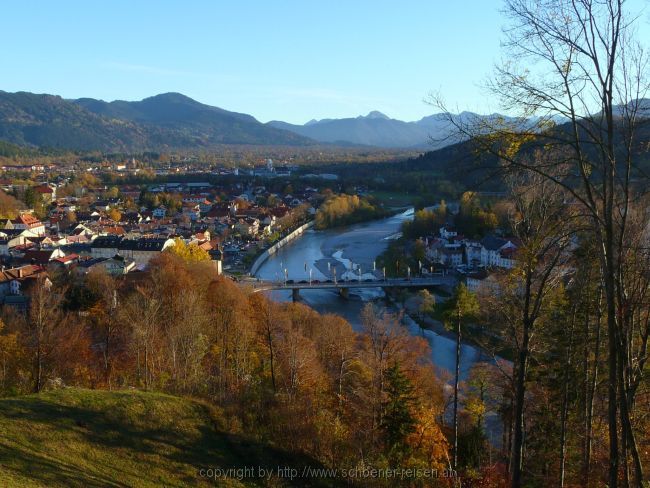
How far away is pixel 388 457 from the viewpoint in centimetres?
557

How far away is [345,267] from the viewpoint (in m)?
25.5

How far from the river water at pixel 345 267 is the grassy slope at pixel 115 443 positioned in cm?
647

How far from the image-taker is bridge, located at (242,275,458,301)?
20.8m

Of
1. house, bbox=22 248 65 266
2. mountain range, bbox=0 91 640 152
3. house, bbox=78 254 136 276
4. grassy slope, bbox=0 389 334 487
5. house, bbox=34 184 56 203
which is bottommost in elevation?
house, bbox=78 254 136 276

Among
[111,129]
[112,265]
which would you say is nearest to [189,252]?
[112,265]

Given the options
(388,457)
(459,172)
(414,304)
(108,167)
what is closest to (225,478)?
(388,457)

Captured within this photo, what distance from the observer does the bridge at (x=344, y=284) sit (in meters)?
20.8

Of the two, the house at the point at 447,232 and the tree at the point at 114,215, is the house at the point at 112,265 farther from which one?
the tree at the point at 114,215

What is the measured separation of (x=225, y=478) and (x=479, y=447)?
12.1 feet

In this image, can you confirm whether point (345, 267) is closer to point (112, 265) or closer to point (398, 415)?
point (112, 265)

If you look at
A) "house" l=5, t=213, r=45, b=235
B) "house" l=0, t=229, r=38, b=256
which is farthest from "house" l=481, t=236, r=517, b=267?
"house" l=5, t=213, r=45, b=235

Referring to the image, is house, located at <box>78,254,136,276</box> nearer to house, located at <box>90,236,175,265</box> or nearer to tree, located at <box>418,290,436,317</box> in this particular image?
house, located at <box>90,236,175,265</box>

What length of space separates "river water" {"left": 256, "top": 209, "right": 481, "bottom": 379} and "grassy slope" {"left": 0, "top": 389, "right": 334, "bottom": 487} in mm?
6468

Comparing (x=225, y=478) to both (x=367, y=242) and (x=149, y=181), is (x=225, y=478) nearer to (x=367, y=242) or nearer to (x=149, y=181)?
(x=367, y=242)
